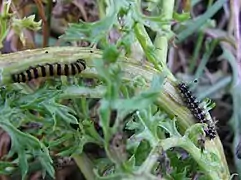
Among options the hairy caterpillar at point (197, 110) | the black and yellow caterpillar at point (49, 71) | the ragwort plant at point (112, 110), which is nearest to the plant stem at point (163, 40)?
the ragwort plant at point (112, 110)

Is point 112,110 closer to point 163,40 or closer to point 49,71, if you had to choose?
point 49,71

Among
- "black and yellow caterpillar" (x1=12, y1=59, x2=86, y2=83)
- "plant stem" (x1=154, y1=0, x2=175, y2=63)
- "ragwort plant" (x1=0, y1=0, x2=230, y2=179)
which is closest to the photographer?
"ragwort plant" (x1=0, y1=0, x2=230, y2=179)

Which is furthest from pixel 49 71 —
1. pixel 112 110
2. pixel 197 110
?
pixel 197 110

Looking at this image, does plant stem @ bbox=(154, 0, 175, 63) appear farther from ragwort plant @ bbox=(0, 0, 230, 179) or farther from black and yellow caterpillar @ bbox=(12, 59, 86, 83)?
black and yellow caterpillar @ bbox=(12, 59, 86, 83)

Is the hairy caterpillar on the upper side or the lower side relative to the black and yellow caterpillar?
lower

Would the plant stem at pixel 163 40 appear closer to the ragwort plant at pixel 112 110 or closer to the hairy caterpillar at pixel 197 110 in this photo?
the ragwort plant at pixel 112 110

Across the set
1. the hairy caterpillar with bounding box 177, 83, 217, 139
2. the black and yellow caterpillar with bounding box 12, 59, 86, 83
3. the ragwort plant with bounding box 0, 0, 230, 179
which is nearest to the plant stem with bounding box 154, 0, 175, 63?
the ragwort plant with bounding box 0, 0, 230, 179
